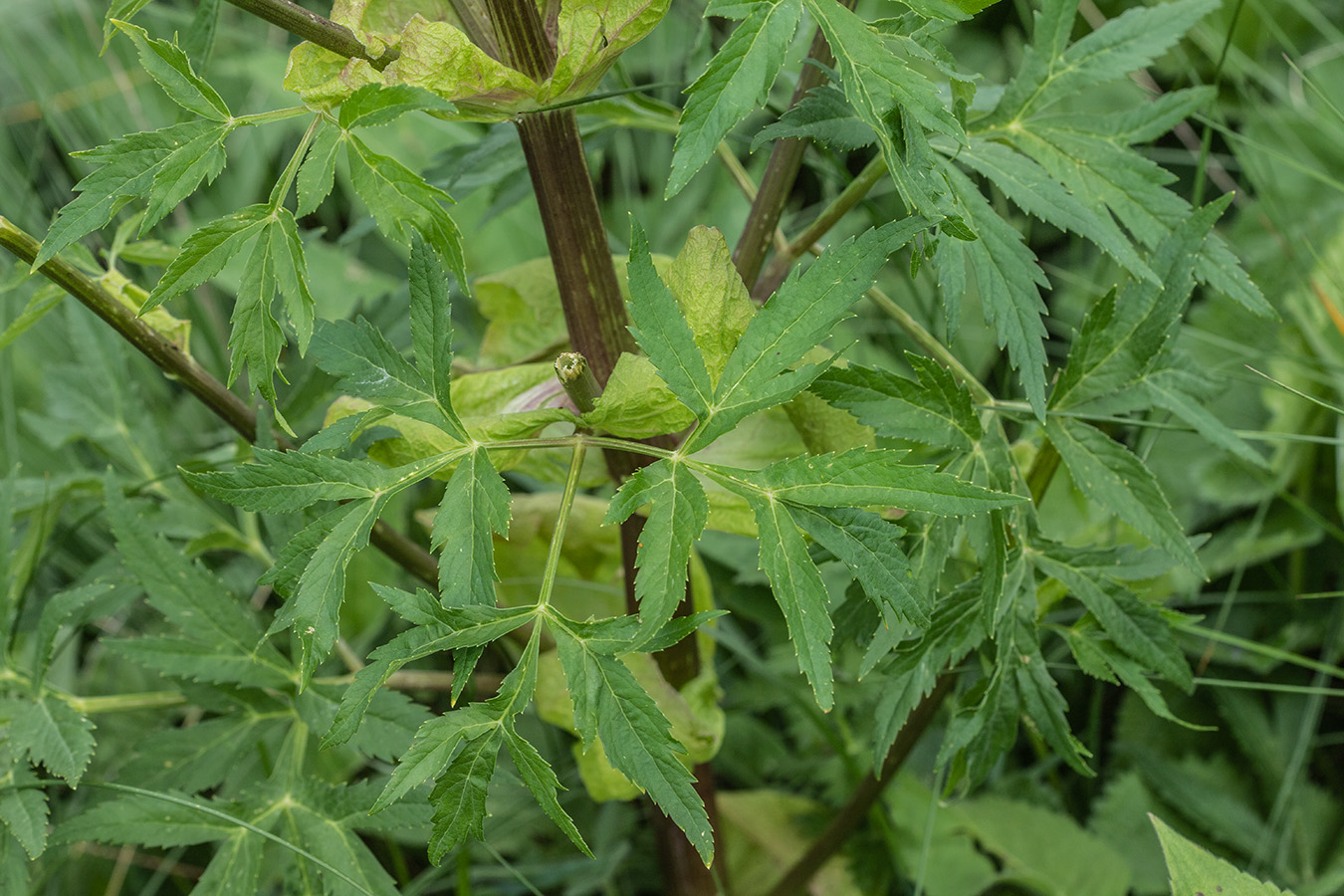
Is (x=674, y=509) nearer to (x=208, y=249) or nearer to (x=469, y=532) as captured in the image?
(x=469, y=532)

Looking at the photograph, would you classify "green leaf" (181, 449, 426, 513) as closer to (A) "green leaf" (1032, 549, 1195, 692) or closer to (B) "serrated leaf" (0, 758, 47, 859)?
(B) "serrated leaf" (0, 758, 47, 859)

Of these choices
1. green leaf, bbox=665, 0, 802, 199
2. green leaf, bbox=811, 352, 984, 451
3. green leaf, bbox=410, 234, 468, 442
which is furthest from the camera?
green leaf, bbox=811, 352, 984, 451

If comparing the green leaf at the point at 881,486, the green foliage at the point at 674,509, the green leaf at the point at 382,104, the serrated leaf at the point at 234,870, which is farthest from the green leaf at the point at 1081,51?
the serrated leaf at the point at 234,870

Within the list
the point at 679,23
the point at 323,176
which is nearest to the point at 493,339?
the point at 323,176

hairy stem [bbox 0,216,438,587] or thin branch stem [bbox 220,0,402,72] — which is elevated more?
Result: thin branch stem [bbox 220,0,402,72]

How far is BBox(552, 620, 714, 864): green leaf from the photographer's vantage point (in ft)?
2.24

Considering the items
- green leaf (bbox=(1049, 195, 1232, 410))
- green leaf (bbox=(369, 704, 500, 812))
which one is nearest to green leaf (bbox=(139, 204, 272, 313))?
green leaf (bbox=(369, 704, 500, 812))

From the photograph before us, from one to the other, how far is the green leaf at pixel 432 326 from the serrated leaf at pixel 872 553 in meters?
0.27

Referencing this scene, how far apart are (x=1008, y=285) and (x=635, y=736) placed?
443mm

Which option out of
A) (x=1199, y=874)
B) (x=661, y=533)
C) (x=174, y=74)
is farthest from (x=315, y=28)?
(x=1199, y=874)

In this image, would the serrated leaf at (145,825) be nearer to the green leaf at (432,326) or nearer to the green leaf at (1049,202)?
the green leaf at (432,326)

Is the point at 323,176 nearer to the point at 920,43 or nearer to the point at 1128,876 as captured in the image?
the point at 920,43

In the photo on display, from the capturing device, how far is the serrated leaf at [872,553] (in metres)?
0.70

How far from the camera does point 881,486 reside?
0.68m
